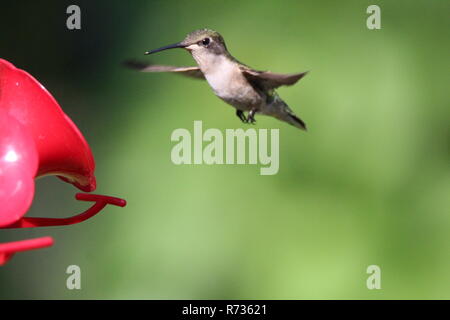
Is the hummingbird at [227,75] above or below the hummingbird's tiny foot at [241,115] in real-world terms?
above

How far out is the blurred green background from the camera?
13.3ft

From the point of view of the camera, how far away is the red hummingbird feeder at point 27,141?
1.98 meters

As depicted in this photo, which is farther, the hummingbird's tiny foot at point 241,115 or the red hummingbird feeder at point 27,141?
the hummingbird's tiny foot at point 241,115

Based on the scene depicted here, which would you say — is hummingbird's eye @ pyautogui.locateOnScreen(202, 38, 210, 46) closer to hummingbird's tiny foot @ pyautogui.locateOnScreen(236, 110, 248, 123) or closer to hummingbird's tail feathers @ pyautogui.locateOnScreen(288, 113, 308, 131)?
hummingbird's tiny foot @ pyautogui.locateOnScreen(236, 110, 248, 123)

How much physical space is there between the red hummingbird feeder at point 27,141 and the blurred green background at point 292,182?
1.83m

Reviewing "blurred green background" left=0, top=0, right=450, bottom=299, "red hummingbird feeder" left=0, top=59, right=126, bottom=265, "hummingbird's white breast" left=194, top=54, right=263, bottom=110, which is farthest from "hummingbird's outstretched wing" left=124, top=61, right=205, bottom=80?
"blurred green background" left=0, top=0, right=450, bottom=299

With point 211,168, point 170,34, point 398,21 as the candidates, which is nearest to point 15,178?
point 211,168

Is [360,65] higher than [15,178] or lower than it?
higher

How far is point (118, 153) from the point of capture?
14.4ft

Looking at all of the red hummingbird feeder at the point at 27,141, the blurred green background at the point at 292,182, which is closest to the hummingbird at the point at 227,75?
the red hummingbird feeder at the point at 27,141

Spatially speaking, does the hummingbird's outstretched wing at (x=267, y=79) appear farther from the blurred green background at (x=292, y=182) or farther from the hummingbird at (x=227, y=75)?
the blurred green background at (x=292, y=182)
